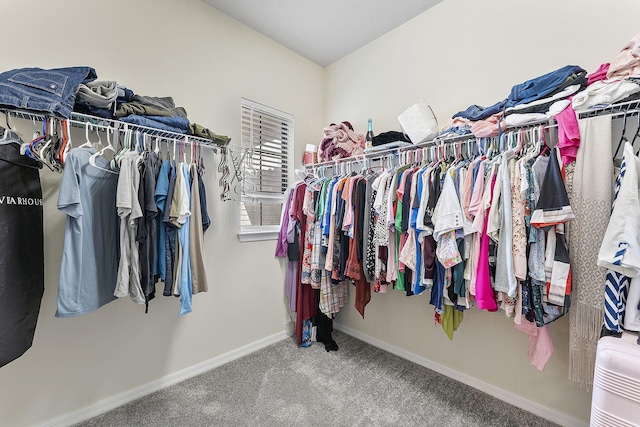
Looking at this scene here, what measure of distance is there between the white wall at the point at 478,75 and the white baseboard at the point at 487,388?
0.11ft

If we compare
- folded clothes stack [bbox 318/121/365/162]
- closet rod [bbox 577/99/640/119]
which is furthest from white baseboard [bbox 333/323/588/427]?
folded clothes stack [bbox 318/121/365/162]

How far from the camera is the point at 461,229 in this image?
1439 millimetres

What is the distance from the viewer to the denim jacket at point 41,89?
115 centimetres

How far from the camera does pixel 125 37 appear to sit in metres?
1.69

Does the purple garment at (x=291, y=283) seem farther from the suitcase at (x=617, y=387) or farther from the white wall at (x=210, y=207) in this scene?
the suitcase at (x=617, y=387)

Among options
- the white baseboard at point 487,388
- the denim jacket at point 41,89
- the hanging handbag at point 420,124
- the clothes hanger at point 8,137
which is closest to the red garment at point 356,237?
A: the hanging handbag at point 420,124

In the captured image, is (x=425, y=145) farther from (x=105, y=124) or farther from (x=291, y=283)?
(x=105, y=124)

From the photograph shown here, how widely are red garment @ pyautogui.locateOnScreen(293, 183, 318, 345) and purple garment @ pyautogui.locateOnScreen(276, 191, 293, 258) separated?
9 cm

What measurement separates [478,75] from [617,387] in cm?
186

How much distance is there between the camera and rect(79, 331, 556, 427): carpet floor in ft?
5.18

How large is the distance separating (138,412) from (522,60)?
10.8 ft

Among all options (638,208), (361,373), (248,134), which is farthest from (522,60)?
(361,373)

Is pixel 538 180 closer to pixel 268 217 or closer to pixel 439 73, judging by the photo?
pixel 439 73

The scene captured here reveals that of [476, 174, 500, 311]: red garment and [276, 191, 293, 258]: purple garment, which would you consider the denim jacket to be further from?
[476, 174, 500, 311]: red garment
